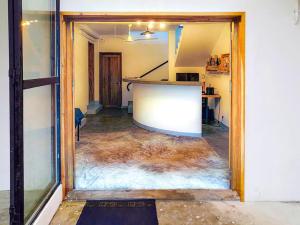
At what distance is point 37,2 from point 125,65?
8919 mm

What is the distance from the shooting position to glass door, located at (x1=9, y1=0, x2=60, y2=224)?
205 centimetres

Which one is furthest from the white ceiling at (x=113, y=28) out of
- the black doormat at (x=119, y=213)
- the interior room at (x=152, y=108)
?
the black doormat at (x=119, y=213)

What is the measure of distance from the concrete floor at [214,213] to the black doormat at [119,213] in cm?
7

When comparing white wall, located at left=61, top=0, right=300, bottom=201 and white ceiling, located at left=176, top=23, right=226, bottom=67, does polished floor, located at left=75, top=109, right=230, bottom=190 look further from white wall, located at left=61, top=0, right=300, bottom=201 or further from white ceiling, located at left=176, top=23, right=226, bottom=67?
white ceiling, located at left=176, top=23, right=226, bottom=67

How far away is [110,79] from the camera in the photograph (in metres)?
11.6

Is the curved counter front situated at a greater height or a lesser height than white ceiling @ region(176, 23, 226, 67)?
lesser

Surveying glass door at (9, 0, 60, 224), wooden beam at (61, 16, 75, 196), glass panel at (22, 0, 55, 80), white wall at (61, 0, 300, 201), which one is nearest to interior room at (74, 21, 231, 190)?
wooden beam at (61, 16, 75, 196)

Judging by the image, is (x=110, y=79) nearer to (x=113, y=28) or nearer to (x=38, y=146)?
(x=113, y=28)

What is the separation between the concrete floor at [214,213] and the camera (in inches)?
114

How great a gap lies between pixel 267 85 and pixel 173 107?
349 centimetres

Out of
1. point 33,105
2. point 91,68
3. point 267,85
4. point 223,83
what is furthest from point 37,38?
point 91,68

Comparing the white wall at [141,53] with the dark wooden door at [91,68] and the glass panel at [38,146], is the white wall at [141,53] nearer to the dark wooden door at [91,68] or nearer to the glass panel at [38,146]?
the dark wooden door at [91,68]

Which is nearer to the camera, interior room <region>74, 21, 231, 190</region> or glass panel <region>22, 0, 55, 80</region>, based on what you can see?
glass panel <region>22, 0, 55, 80</region>

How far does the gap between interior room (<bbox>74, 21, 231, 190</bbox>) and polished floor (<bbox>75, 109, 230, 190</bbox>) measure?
13mm
